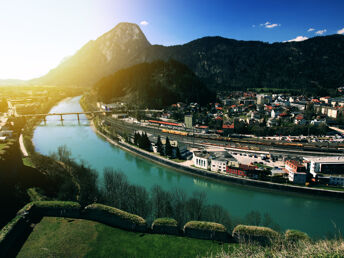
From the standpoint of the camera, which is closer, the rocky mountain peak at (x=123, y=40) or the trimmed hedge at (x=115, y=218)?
the trimmed hedge at (x=115, y=218)

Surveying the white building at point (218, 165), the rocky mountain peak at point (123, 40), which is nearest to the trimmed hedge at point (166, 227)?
the white building at point (218, 165)

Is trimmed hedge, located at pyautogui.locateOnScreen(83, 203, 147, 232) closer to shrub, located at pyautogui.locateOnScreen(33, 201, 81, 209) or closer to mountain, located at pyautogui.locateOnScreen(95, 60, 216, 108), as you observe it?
shrub, located at pyautogui.locateOnScreen(33, 201, 81, 209)

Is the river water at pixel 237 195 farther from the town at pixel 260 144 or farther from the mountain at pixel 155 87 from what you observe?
the mountain at pixel 155 87

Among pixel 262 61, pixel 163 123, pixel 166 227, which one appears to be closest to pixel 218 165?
pixel 166 227

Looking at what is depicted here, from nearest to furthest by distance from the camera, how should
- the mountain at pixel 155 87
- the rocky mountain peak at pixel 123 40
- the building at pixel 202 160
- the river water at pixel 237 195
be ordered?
the river water at pixel 237 195 < the building at pixel 202 160 < the mountain at pixel 155 87 < the rocky mountain peak at pixel 123 40

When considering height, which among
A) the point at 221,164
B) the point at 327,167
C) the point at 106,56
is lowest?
the point at 327,167

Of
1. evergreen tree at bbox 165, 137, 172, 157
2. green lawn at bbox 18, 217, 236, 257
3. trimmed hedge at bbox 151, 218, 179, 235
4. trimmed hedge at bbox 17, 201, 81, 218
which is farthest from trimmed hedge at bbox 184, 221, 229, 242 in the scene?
evergreen tree at bbox 165, 137, 172, 157

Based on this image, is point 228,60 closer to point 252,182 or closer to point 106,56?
point 106,56
